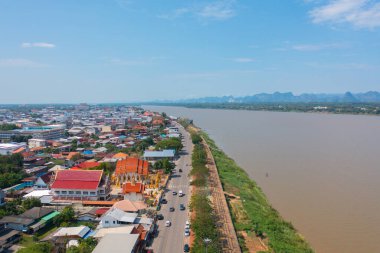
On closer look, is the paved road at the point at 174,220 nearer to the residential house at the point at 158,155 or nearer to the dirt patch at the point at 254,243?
the dirt patch at the point at 254,243

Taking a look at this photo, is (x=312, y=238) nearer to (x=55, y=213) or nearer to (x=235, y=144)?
(x=55, y=213)

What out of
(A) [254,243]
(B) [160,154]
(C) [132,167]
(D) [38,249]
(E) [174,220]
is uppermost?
(C) [132,167]

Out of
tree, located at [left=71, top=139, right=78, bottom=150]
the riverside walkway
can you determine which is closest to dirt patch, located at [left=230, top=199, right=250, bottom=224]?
the riverside walkway

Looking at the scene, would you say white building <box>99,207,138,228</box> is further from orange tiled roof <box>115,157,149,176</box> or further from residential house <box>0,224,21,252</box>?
Answer: orange tiled roof <box>115,157,149,176</box>

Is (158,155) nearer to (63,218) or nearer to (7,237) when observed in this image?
(63,218)

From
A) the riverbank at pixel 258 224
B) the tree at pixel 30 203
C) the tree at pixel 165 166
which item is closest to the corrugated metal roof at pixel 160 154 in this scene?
the tree at pixel 165 166

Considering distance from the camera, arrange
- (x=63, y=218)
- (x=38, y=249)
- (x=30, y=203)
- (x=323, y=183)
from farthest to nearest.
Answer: (x=323, y=183), (x=30, y=203), (x=63, y=218), (x=38, y=249)

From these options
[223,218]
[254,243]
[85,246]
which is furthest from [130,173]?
[254,243]

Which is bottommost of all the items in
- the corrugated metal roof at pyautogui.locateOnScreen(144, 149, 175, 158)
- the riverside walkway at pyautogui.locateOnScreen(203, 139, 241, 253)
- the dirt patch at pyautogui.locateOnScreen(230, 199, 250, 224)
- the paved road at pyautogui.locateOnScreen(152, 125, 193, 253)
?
the dirt patch at pyautogui.locateOnScreen(230, 199, 250, 224)

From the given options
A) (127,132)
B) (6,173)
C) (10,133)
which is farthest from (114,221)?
(10,133)
